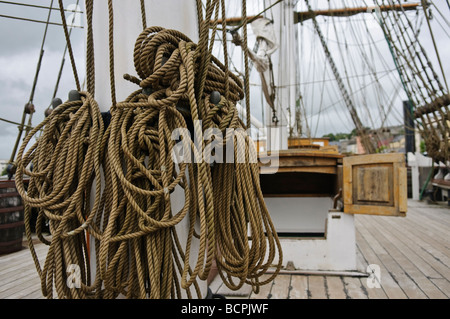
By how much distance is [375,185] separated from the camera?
250 cm

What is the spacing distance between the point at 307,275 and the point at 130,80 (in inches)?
92.8

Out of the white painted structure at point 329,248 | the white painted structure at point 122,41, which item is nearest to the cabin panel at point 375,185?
the white painted structure at point 329,248

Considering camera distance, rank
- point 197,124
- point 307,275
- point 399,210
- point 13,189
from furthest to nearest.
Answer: point 13,189 → point 307,275 → point 399,210 → point 197,124

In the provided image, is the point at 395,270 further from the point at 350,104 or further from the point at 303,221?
the point at 350,104

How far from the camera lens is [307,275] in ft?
8.68

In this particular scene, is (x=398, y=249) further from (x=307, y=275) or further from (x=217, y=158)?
(x=217, y=158)

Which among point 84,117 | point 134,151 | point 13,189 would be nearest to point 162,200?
point 134,151

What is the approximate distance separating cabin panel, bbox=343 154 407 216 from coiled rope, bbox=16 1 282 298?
74.6 inches

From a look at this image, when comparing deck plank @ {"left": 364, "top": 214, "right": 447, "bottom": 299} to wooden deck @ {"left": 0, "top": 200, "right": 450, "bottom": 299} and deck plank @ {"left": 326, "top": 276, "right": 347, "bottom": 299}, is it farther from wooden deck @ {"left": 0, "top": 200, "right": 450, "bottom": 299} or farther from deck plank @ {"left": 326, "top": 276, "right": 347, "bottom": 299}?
deck plank @ {"left": 326, "top": 276, "right": 347, "bottom": 299}

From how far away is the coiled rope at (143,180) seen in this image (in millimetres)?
751

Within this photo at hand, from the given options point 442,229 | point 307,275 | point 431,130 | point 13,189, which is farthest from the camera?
point 431,130

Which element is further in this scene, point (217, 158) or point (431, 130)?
point (431, 130)

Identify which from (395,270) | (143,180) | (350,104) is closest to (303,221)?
(395,270)

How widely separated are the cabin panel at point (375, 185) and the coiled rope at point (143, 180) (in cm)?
190
